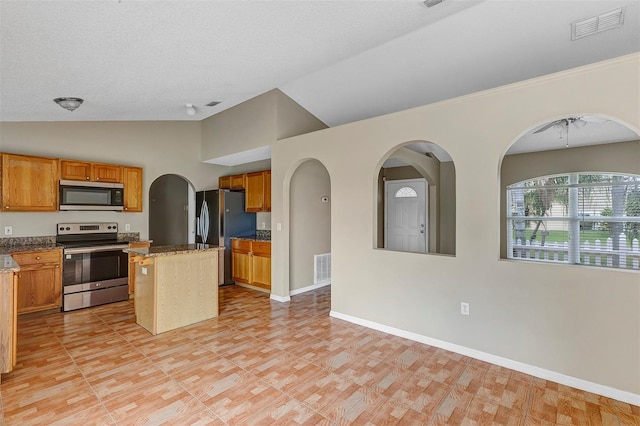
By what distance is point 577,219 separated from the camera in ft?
17.0

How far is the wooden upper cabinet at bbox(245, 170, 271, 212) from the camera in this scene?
532 cm

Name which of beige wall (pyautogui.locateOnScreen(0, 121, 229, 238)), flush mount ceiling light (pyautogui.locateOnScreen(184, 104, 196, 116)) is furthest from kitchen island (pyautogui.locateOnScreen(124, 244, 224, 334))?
flush mount ceiling light (pyautogui.locateOnScreen(184, 104, 196, 116))

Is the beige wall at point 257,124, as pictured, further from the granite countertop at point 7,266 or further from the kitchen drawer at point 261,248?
the granite countertop at point 7,266

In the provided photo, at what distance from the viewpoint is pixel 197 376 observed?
2.54m

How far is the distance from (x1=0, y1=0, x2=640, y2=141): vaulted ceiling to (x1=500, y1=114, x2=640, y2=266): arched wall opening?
1569 millimetres

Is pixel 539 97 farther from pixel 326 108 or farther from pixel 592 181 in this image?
pixel 592 181

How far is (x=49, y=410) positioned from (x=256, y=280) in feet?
10.8

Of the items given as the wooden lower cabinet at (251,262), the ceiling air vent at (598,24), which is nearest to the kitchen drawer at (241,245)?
the wooden lower cabinet at (251,262)

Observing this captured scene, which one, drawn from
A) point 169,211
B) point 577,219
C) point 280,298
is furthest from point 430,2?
point 169,211

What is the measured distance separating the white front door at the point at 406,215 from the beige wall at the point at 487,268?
314 centimetres

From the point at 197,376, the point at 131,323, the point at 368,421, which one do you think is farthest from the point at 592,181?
the point at 131,323

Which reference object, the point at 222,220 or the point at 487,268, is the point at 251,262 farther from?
the point at 487,268

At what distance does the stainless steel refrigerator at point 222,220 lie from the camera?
18.2 ft

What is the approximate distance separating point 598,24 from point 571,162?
3.02 metres
